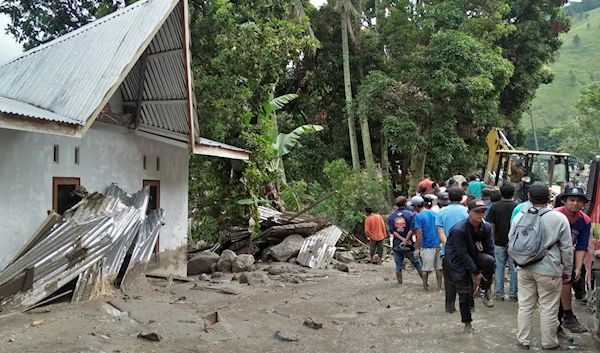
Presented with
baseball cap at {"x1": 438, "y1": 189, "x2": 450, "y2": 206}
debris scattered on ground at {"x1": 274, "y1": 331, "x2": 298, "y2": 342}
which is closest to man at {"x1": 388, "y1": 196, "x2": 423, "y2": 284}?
baseball cap at {"x1": 438, "y1": 189, "x2": 450, "y2": 206}

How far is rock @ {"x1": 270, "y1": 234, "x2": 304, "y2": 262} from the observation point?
14.5 meters

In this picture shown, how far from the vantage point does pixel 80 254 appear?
852 cm

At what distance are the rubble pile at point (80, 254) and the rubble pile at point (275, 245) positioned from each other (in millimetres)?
3463

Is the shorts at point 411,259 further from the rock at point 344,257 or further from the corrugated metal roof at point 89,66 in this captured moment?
the corrugated metal roof at point 89,66

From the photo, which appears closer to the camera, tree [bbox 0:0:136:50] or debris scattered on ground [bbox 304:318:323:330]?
debris scattered on ground [bbox 304:318:323:330]

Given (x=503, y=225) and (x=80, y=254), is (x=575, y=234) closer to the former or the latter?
(x=503, y=225)

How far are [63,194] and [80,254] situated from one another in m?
1.83

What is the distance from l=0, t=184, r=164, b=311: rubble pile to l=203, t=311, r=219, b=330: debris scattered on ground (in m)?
2.05

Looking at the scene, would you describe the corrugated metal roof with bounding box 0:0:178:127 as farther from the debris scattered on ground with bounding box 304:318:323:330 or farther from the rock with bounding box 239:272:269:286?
the debris scattered on ground with bounding box 304:318:323:330

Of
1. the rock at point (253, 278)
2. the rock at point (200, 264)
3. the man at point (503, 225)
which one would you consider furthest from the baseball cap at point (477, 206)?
the rock at point (200, 264)

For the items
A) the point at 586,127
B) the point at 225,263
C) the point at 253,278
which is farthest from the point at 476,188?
the point at 586,127

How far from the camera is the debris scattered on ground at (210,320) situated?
775 centimetres

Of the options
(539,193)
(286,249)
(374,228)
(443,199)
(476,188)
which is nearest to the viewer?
(539,193)

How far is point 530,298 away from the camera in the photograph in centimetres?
637
